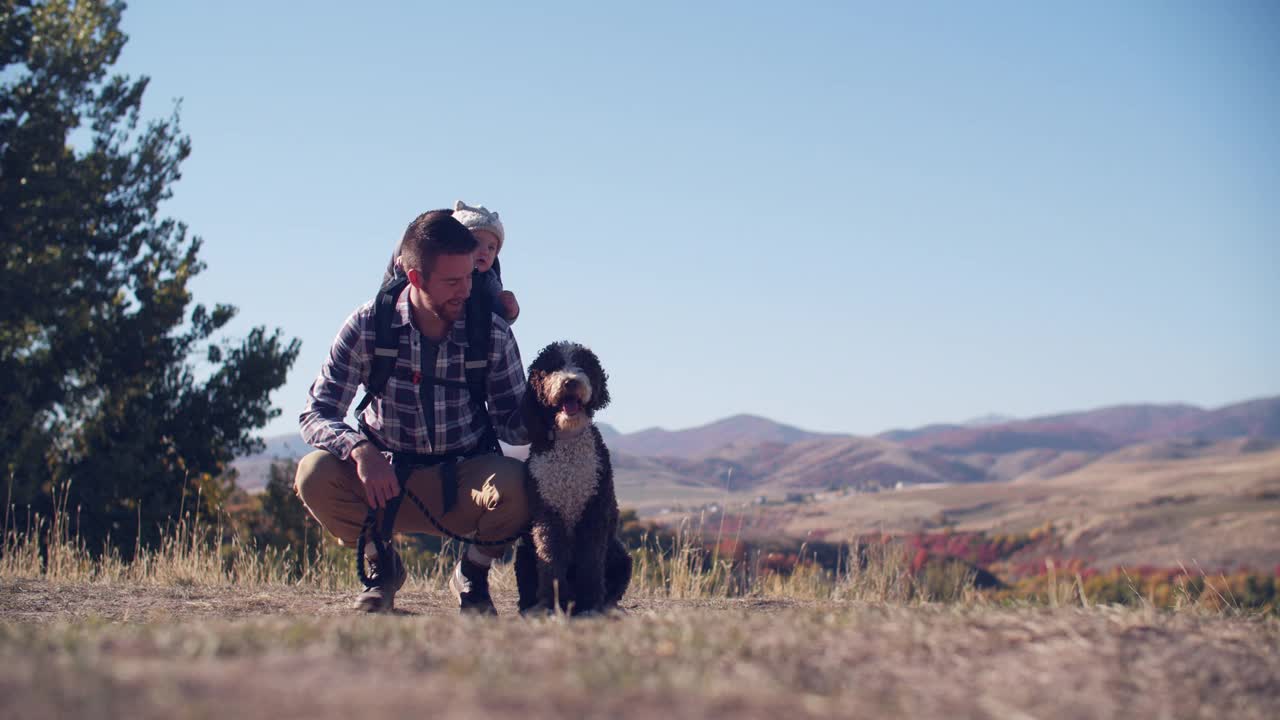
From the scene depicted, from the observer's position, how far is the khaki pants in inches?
199

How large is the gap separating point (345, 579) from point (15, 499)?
332 inches

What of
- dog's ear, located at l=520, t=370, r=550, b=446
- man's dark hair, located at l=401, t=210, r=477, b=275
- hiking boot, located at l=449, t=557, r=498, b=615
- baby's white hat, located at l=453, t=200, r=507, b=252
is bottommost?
hiking boot, located at l=449, t=557, r=498, b=615

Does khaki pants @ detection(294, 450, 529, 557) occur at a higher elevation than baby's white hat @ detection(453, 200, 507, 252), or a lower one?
lower

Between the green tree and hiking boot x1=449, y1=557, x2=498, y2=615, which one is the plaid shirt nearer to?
hiking boot x1=449, y1=557, x2=498, y2=615

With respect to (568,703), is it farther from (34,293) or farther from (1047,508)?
(1047,508)

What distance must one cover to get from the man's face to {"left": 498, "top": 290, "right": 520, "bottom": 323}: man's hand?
A: 332 mm

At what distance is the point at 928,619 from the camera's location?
3469mm

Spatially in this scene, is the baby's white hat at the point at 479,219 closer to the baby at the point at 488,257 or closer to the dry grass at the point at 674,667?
the baby at the point at 488,257

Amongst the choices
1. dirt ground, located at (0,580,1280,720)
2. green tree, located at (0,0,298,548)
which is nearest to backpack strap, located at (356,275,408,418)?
dirt ground, located at (0,580,1280,720)

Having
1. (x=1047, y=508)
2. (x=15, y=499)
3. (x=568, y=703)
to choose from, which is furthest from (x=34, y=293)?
(x=1047, y=508)

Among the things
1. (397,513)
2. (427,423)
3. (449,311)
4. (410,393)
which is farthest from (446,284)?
(397,513)

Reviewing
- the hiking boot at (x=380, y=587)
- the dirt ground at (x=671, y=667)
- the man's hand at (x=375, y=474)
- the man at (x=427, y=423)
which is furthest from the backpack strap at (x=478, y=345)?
the dirt ground at (x=671, y=667)

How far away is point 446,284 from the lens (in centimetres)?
511

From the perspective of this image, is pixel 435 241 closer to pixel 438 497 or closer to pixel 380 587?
pixel 438 497
